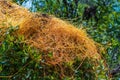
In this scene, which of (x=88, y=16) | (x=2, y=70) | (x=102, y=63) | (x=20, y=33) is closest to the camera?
(x=2, y=70)

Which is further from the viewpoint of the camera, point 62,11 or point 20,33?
point 62,11

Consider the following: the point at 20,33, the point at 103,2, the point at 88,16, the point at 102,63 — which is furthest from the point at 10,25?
the point at 103,2

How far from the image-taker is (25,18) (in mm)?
3982

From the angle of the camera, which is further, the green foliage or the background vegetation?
the background vegetation

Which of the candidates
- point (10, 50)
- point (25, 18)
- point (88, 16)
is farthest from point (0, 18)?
point (88, 16)

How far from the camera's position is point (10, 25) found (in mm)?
3695

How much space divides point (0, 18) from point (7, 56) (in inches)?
28.2

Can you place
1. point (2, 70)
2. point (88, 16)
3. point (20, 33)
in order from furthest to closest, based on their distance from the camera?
1. point (88, 16)
2. point (20, 33)
3. point (2, 70)

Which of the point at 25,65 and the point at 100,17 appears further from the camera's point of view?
the point at 100,17

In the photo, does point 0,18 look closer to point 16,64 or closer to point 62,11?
point 16,64

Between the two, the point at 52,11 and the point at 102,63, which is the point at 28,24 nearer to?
the point at 102,63

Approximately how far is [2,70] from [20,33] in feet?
1.56

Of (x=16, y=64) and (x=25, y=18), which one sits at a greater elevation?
(x=25, y=18)

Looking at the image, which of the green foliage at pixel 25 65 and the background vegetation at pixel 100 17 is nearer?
the green foliage at pixel 25 65
